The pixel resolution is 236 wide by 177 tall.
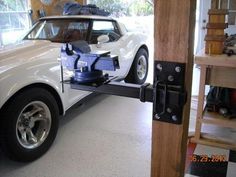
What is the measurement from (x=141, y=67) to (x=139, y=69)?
79mm

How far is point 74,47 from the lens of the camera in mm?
804

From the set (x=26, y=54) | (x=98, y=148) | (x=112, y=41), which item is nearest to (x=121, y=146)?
(x=98, y=148)

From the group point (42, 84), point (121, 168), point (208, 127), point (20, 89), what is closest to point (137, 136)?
point (121, 168)

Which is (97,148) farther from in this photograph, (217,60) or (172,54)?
(172,54)

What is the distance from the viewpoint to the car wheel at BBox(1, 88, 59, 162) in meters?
1.73

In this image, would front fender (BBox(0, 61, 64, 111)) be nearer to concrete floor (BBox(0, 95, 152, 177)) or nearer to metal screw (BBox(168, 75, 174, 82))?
concrete floor (BBox(0, 95, 152, 177))

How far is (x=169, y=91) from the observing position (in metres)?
0.56

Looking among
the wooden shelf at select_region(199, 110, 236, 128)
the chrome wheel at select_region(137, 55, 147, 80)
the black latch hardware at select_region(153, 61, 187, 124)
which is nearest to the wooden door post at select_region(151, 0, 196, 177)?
the black latch hardware at select_region(153, 61, 187, 124)

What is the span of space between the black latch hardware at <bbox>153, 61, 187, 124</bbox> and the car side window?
219 centimetres

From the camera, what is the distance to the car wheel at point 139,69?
362 cm

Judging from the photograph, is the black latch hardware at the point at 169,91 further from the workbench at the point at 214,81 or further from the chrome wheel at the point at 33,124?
the chrome wheel at the point at 33,124

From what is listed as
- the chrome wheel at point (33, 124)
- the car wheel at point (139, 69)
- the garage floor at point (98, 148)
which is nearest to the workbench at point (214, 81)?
the garage floor at point (98, 148)

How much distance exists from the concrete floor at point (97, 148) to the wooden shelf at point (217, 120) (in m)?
0.55

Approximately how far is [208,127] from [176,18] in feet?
7.09
